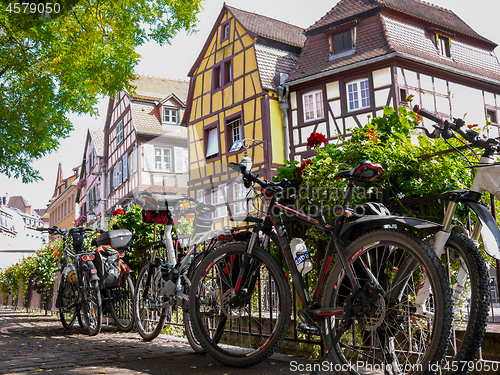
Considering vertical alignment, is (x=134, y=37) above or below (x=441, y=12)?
below

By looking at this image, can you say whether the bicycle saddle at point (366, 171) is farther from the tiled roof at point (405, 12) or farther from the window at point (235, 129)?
the window at point (235, 129)

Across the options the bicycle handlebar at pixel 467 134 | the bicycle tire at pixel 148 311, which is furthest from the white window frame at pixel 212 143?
the bicycle handlebar at pixel 467 134

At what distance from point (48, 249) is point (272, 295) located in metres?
11.0

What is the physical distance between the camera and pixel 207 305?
4.02 meters

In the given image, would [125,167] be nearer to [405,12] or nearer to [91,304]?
[405,12]

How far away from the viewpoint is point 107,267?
622cm

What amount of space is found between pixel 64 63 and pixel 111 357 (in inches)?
267

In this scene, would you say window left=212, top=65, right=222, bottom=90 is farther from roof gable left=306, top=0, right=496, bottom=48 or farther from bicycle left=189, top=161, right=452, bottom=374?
bicycle left=189, top=161, right=452, bottom=374

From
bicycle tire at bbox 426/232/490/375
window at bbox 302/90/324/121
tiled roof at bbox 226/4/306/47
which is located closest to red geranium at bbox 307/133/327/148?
bicycle tire at bbox 426/232/490/375

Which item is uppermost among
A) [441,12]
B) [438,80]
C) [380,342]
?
[441,12]

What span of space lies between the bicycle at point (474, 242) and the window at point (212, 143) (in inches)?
797

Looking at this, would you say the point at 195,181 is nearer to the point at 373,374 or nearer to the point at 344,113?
the point at 344,113

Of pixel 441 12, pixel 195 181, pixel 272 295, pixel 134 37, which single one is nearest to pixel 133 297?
pixel 272 295

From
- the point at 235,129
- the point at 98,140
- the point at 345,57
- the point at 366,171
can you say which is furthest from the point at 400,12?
the point at 98,140
